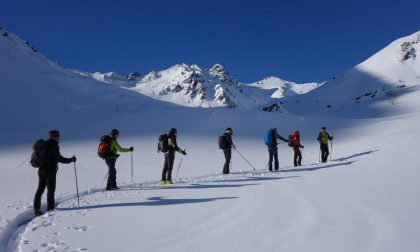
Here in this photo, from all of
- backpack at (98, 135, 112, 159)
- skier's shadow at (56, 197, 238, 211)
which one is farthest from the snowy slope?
skier's shadow at (56, 197, 238, 211)

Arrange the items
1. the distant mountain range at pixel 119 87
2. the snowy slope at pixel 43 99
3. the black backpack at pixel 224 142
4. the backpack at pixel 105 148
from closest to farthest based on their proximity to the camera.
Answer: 1. the backpack at pixel 105 148
2. the black backpack at pixel 224 142
3. the snowy slope at pixel 43 99
4. the distant mountain range at pixel 119 87

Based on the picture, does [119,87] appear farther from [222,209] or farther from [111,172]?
[222,209]

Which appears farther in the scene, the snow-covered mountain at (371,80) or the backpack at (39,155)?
the snow-covered mountain at (371,80)

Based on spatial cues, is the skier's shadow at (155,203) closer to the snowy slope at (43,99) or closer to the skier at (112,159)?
the skier at (112,159)

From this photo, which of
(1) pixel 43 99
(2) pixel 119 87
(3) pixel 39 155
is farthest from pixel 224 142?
(2) pixel 119 87

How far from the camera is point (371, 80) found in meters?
126

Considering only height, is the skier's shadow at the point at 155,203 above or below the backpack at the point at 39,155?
below

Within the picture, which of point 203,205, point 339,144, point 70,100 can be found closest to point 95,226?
point 203,205

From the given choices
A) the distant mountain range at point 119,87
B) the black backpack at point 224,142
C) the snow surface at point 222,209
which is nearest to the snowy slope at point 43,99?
the distant mountain range at point 119,87

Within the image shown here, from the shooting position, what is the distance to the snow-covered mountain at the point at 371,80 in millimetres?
112250

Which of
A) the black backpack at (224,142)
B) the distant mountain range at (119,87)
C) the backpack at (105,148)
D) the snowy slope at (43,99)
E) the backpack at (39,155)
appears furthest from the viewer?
the distant mountain range at (119,87)

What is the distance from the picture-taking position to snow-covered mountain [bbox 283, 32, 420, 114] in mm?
112250

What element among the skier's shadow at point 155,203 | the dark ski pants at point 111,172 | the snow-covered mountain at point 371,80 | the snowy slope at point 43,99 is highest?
the snow-covered mountain at point 371,80

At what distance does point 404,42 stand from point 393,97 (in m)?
72.2
